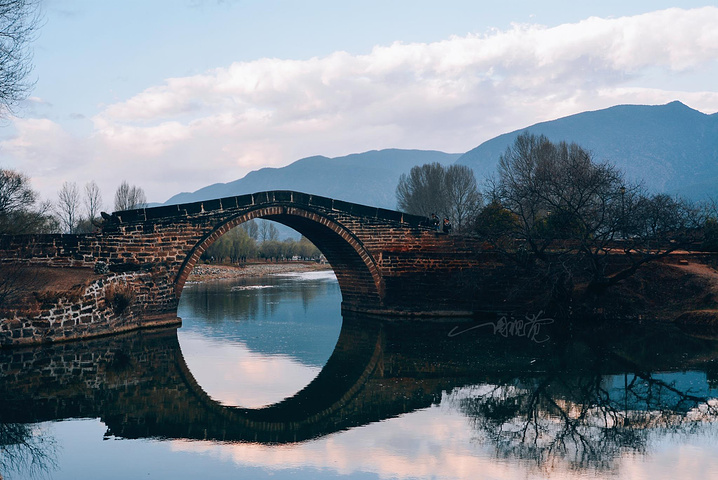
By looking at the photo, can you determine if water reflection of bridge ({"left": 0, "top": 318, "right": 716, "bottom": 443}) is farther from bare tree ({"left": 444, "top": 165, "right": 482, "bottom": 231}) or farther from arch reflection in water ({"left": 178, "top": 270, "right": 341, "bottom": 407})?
bare tree ({"left": 444, "top": 165, "right": 482, "bottom": 231})

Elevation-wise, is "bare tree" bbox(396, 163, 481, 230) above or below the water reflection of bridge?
above

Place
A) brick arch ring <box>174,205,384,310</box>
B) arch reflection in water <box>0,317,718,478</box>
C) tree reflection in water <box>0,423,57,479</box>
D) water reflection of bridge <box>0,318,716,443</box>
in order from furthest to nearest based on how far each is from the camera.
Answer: brick arch ring <box>174,205,384,310</box> → water reflection of bridge <box>0,318,716,443</box> → arch reflection in water <box>0,317,718,478</box> → tree reflection in water <box>0,423,57,479</box>

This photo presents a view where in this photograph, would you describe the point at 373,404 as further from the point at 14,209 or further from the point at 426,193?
the point at 426,193

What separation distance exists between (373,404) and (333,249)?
1480 cm

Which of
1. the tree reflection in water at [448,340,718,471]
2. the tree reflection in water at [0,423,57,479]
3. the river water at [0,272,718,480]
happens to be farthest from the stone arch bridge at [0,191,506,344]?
the tree reflection in water at [448,340,718,471]

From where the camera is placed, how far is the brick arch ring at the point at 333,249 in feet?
76.0

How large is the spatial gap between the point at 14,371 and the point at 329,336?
9.88 meters

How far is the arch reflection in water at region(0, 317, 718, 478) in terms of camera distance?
432 inches

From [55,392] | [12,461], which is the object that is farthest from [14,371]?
[12,461]

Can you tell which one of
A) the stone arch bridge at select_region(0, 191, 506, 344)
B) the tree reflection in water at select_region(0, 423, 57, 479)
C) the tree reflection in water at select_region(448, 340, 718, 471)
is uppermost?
the stone arch bridge at select_region(0, 191, 506, 344)

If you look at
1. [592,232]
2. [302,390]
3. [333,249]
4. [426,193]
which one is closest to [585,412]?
[302,390]

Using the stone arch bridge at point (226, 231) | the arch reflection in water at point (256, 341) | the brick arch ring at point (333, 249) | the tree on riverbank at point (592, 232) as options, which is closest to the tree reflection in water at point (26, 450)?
the arch reflection in water at point (256, 341)

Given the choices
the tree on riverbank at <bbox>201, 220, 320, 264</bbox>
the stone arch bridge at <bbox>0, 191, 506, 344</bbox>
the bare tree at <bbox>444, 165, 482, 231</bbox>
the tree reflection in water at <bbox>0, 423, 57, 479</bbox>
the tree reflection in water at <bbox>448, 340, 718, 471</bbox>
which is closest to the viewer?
the tree reflection in water at <bbox>0, 423, 57, 479</bbox>

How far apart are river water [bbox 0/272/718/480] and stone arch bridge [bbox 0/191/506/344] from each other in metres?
1.34
